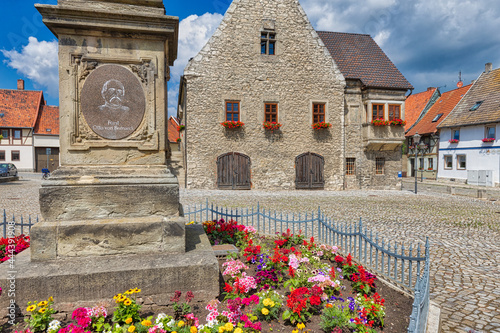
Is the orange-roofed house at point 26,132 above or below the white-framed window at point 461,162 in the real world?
above

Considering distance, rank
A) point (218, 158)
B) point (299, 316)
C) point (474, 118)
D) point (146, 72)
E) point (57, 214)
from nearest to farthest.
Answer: point (299, 316) → point (57, 214) → point (146, 72) → point (218, 158) → point (474, 118)

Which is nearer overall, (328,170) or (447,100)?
(328,170)

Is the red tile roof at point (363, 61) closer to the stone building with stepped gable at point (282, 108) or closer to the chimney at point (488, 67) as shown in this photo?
the stone building with stepped gable at point (282, 108)

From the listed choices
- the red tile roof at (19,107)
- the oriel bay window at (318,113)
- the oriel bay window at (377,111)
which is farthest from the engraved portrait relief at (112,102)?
the red tile roof at (19,107)

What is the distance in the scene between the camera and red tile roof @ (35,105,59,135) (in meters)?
37.3

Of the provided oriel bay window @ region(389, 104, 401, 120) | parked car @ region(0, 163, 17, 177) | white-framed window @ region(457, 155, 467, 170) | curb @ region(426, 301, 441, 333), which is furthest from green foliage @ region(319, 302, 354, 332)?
white-framed window @ region(457, 155, 467, 170)

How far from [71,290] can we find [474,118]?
3045 centimetres

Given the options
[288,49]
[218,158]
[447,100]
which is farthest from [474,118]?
[218,158]

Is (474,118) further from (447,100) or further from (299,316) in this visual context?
(299,316)

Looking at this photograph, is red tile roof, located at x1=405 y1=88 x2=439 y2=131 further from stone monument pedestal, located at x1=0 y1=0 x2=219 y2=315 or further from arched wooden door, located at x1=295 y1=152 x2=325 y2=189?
stone monument pedestal, located at x1=0 y1=0 x2=219 y2=315

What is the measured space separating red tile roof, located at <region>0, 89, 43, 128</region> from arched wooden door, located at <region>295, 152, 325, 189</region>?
116ft

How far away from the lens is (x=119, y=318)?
103 inches

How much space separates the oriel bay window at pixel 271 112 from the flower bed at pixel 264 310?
14919 mm

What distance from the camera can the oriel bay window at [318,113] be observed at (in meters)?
18.8
